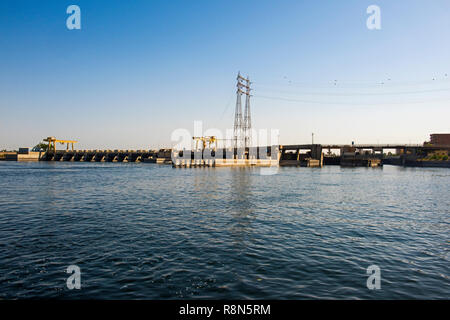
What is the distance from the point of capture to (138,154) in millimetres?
190375

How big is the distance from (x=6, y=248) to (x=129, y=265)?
7.00 m

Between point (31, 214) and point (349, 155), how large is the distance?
16645cm

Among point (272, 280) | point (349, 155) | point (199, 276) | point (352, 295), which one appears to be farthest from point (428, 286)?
point (349, 155)

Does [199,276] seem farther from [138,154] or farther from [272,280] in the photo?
[138,154]

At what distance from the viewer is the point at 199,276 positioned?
10922 mm

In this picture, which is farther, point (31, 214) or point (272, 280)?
point (31, 214)
